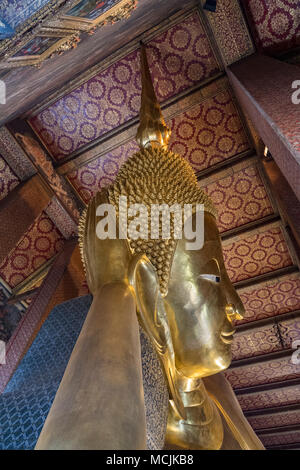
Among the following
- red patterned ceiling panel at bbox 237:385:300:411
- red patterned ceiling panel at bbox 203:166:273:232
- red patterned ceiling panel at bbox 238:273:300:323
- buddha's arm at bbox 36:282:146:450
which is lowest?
red patterned ceiling panel at bbox 237:385:300:411

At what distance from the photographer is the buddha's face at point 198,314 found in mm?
1289

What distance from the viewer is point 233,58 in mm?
3141

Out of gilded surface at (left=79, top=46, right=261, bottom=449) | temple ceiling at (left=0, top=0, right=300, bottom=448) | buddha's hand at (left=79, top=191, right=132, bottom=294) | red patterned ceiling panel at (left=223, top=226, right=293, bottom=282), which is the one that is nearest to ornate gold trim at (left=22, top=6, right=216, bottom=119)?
temple ceiling at (left=0, top=0, right=300, bottom=448)

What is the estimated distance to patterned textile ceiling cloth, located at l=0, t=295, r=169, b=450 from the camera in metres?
0.84

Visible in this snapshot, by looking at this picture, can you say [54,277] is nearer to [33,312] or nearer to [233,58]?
[33,312]

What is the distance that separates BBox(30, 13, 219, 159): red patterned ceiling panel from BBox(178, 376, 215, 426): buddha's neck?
3101 mm

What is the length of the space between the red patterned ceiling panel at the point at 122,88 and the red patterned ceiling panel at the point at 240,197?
1.19 m

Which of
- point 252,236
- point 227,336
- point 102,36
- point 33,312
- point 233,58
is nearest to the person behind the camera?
point 227,336

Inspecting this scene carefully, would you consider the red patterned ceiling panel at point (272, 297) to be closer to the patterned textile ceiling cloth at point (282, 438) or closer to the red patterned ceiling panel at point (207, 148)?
the red patterned ceiling panel at point (207, 148)

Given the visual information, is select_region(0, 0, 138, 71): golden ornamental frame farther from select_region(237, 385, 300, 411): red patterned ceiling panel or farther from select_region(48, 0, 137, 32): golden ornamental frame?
select_region(237, 385, 300, 411): red patterned ceiling panel

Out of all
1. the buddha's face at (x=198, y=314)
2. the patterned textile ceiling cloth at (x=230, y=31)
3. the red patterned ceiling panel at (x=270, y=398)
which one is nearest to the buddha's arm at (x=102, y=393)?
the buddha's face at (x=198, y=314)

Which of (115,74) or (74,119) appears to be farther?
(74,119)

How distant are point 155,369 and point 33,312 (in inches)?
104
